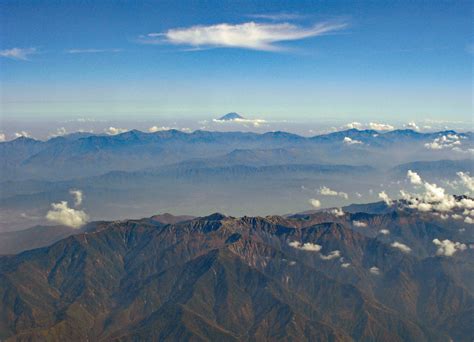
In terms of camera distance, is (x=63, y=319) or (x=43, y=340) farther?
(x=63, y=319)

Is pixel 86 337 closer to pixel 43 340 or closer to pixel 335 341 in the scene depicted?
pixel 43 340

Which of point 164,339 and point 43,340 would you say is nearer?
point 43,340

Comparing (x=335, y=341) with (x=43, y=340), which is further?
(x=335, y=341)

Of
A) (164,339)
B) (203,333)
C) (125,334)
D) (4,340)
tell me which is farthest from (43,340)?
(203,333)

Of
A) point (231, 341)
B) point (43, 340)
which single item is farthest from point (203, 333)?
point (43, 340)

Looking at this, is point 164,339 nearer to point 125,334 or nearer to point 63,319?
point 125,334

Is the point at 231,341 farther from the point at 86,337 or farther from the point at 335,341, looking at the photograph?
the point at 86,337

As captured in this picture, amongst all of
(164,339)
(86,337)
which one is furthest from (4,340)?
(164,339)

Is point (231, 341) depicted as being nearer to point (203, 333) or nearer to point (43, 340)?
point (203, 333)
